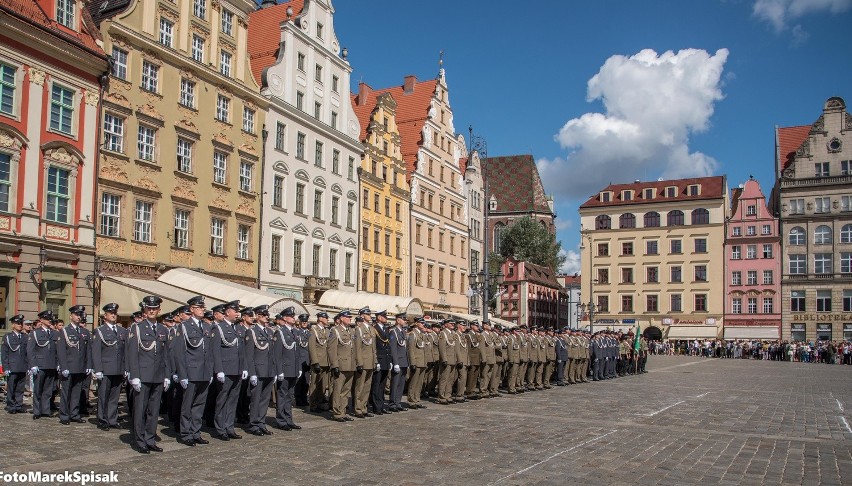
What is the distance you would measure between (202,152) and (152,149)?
9.01 ft

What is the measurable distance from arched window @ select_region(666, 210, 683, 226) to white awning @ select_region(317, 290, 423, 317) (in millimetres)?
51451

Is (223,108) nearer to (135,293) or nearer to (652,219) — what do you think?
(135,293)

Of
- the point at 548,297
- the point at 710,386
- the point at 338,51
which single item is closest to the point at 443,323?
the point at 710,386

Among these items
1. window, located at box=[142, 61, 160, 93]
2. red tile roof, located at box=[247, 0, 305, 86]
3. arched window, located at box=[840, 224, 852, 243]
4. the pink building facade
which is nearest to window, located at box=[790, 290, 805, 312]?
the pink building facade

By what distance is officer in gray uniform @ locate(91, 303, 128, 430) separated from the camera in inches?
545

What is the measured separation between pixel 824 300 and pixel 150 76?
64.4 meters

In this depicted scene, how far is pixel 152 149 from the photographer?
30.2m

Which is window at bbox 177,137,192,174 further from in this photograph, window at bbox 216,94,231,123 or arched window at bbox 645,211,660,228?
arched window at bbox 645,211,660,228

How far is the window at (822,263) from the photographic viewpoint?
7350 centimetres

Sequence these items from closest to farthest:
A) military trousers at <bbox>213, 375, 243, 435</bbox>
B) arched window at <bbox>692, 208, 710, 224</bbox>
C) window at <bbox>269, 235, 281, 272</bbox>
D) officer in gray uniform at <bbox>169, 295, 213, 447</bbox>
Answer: officer in gray uniform at <bbox>169, 295, 213, 447</bbox>, military trousers at <bbox>213, 375, 243, 435</bbox>, window at <bbox>269, 235, 281, 272</bbox>, arched window at <bbox>692, 208, 710, 224</bbox>

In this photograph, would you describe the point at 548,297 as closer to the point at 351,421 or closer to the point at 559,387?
the point at 559,387

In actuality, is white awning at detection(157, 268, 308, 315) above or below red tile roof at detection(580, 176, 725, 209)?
below

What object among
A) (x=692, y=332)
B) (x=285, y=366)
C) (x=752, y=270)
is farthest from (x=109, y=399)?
(x=752, y=270)

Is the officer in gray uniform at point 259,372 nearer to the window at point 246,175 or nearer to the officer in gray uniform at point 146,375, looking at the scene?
the officer in gray uniform at point 146,375
